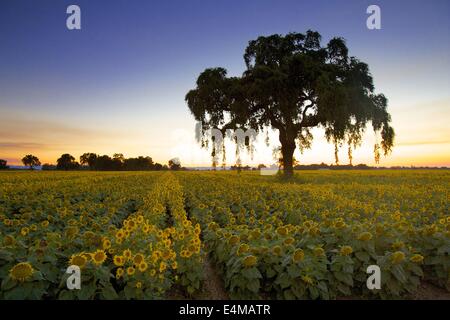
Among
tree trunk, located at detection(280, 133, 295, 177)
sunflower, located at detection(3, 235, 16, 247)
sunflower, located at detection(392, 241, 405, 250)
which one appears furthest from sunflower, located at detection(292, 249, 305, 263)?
tree trunk, located at detection(280, 133, 295, 177)

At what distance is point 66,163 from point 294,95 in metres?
92.9

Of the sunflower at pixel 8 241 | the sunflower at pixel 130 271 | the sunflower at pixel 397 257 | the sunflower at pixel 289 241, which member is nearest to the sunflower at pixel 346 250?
the sunflower at pixel 397 257

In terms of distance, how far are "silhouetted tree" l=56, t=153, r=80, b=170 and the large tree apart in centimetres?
8701

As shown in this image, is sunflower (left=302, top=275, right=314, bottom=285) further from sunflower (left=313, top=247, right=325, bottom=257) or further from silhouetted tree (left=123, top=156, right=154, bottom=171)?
silhouetted tree (left=123, top=156, right=154, bottom=171)

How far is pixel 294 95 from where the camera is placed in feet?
78.6

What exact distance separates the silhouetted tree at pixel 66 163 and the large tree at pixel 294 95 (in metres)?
87.0

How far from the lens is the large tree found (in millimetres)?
21969

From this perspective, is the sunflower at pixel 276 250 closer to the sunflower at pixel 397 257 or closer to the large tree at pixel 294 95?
the sunflower at pixel 397 257

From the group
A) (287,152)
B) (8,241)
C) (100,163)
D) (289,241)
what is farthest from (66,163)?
(289,241)

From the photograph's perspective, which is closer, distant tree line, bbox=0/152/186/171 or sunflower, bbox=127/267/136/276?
sunflower, bbox=127/267/136/276

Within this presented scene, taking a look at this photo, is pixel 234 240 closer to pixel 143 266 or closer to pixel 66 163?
pixel 143 266

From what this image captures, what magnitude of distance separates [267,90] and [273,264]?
18.8 metres
